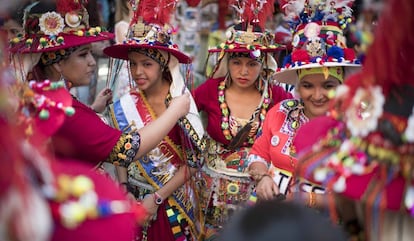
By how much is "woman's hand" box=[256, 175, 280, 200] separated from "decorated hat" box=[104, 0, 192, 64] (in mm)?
1116

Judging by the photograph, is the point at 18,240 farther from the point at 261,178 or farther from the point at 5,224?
the point at 261,178

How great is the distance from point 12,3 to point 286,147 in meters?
1.87

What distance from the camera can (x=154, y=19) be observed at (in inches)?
141

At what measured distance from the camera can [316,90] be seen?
2926 millimetres

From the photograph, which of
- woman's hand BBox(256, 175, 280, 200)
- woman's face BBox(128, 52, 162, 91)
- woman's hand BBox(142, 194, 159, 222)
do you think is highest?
woman's face BBox(128, 52, 162, 91)

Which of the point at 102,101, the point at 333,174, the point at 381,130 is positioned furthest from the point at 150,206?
the point at 381,130

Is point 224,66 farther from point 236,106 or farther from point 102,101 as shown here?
point 102,101

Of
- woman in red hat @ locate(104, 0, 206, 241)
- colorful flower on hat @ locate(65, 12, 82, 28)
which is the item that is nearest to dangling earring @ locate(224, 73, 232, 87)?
woman in red hat @ locate(104, 0, 206, 241)

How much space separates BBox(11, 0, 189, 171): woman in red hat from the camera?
2471mm

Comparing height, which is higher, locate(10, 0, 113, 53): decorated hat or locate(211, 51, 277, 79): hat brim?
locate(10, 0, 113, 53): decorated hat

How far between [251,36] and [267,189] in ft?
4.59

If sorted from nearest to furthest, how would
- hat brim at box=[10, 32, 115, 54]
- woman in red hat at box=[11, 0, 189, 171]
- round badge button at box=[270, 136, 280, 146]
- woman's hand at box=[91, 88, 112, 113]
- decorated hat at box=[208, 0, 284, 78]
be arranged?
woman in red hat at box=[11, 0, 189, 171] < hat brim at box=[10, 32, 115, 54] < round badge button at box=[270, 136, 280, 146] < woman's hand at box=[91, 88, 112, 113] < decorated hat at box=[208, 0, 284, 78]

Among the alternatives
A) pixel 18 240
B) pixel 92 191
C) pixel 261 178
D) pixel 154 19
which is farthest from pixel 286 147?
pixel 18 240

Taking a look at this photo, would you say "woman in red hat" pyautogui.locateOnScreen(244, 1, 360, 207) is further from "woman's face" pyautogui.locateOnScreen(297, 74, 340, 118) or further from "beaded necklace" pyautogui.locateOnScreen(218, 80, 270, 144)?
"beaded necklace" pyautogui.locateOnScreen(218, 80, 270, 144)
